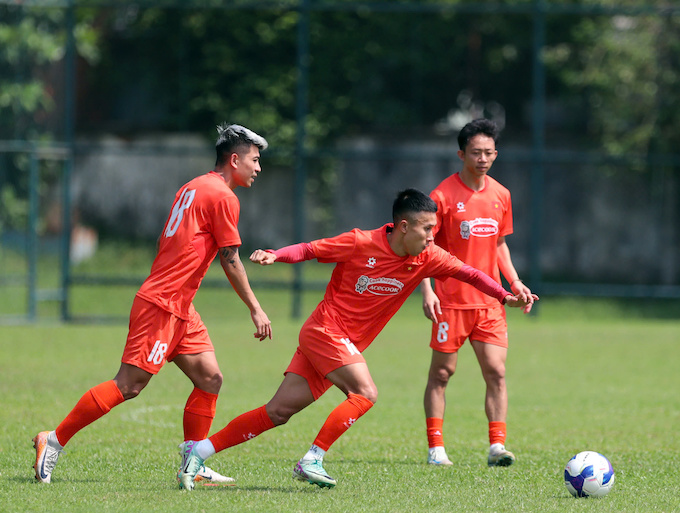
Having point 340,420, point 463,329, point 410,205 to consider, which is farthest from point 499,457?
point 410,205

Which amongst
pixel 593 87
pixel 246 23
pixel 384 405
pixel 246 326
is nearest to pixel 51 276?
pixel 246 326

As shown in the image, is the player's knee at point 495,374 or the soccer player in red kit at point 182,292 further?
the player's knee at point 495,374

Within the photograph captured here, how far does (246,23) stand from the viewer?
74.8ft

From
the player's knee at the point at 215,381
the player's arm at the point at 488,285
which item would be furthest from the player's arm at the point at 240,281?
the player's arm at the point at 488,285

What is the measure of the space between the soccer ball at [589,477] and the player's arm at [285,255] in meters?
1.87

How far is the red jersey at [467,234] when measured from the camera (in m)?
7.10

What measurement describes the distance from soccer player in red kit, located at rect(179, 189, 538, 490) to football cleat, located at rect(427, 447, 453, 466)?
44.7 inches

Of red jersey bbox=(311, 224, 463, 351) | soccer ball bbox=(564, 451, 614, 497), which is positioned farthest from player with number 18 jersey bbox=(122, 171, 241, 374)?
soccer ball bbox=(564, 451, 614, 497)

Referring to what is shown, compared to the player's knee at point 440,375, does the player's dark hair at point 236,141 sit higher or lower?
higher

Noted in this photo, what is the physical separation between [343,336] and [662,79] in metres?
15.3

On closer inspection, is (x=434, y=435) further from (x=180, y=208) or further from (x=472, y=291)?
(x=180, y=208)

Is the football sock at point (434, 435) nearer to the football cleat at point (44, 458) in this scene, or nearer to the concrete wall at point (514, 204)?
the football cleat at point (44, 458)

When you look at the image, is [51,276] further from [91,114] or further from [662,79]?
[662,79]

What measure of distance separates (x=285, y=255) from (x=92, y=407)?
1382mm
